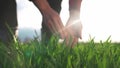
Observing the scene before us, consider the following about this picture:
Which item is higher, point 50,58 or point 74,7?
point 74,7

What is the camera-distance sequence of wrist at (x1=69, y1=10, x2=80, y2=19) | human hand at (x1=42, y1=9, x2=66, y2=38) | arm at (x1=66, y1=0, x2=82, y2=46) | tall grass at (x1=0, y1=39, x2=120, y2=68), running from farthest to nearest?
wrist at (x1=69, y1=10, x2=80, y2=19), arm at (x1=66, y1=0, x2=82, y2=46), human hand at (x1=42, y1=9, x2=66, y2=38), tall grass at (x1=0, y1=39, x2=120, y2=68)

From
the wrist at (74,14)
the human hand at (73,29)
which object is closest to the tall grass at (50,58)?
the human hand at (73,29)

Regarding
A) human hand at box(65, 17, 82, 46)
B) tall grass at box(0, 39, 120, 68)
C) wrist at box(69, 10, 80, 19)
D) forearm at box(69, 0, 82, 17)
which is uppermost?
forearm at box(69, 0, 82, 17)

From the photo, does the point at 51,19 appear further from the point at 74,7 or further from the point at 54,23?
the point at 74,7

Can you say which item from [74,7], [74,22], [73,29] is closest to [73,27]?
[73,29]

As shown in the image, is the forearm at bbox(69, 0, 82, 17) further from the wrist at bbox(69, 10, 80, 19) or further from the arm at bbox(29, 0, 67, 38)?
the arm at bbox(29, 0, 67, 38)

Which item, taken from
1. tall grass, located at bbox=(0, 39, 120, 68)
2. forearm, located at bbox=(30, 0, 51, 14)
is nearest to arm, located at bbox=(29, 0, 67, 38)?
forearm, located at bbox=(30, 0, 51, 14)

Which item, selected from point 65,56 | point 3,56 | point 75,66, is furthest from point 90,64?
point 3,56

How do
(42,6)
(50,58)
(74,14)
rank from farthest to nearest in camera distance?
(74,14)
(42,6)
(50,58)

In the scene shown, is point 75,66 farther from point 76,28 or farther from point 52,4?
point 52,4

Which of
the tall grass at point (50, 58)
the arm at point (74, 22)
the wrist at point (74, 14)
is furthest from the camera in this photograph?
the wrist at point (74, 14)

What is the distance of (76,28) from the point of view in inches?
106

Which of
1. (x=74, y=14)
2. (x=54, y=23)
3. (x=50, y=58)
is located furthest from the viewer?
(x=74, y=14)

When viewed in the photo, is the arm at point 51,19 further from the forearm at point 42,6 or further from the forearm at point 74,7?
the forearm at point 74,7
